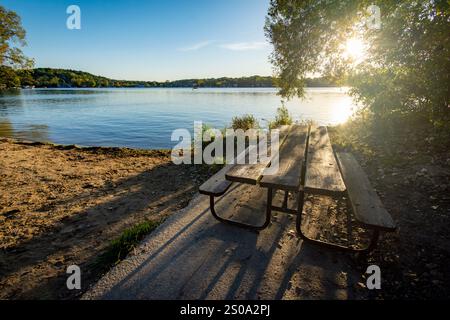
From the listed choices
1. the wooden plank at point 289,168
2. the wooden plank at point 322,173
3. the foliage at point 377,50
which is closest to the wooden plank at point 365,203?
the wooden plank at point 322,173

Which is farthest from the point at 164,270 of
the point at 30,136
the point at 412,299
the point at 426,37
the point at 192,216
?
the point at 30,136

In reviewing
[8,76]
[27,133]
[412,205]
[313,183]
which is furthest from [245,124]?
[8,76]

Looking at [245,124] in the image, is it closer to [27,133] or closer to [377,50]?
[377,50]

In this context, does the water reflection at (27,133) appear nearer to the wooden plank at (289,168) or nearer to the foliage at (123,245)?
the foliage at (123,245)

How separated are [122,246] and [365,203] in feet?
10.7

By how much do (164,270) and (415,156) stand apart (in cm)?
677

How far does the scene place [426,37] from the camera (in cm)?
602

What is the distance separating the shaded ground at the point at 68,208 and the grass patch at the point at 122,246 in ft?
0.44

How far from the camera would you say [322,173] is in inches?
120

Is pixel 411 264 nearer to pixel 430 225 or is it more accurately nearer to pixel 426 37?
pixel 430 225

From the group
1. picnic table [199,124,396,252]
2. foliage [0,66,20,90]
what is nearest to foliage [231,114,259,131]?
picnic table [199,124,396,252]

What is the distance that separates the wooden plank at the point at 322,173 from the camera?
102 inches

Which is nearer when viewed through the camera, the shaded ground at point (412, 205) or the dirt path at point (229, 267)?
the dirt path at point (229, 267)

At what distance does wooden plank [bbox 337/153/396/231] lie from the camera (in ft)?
7.74
